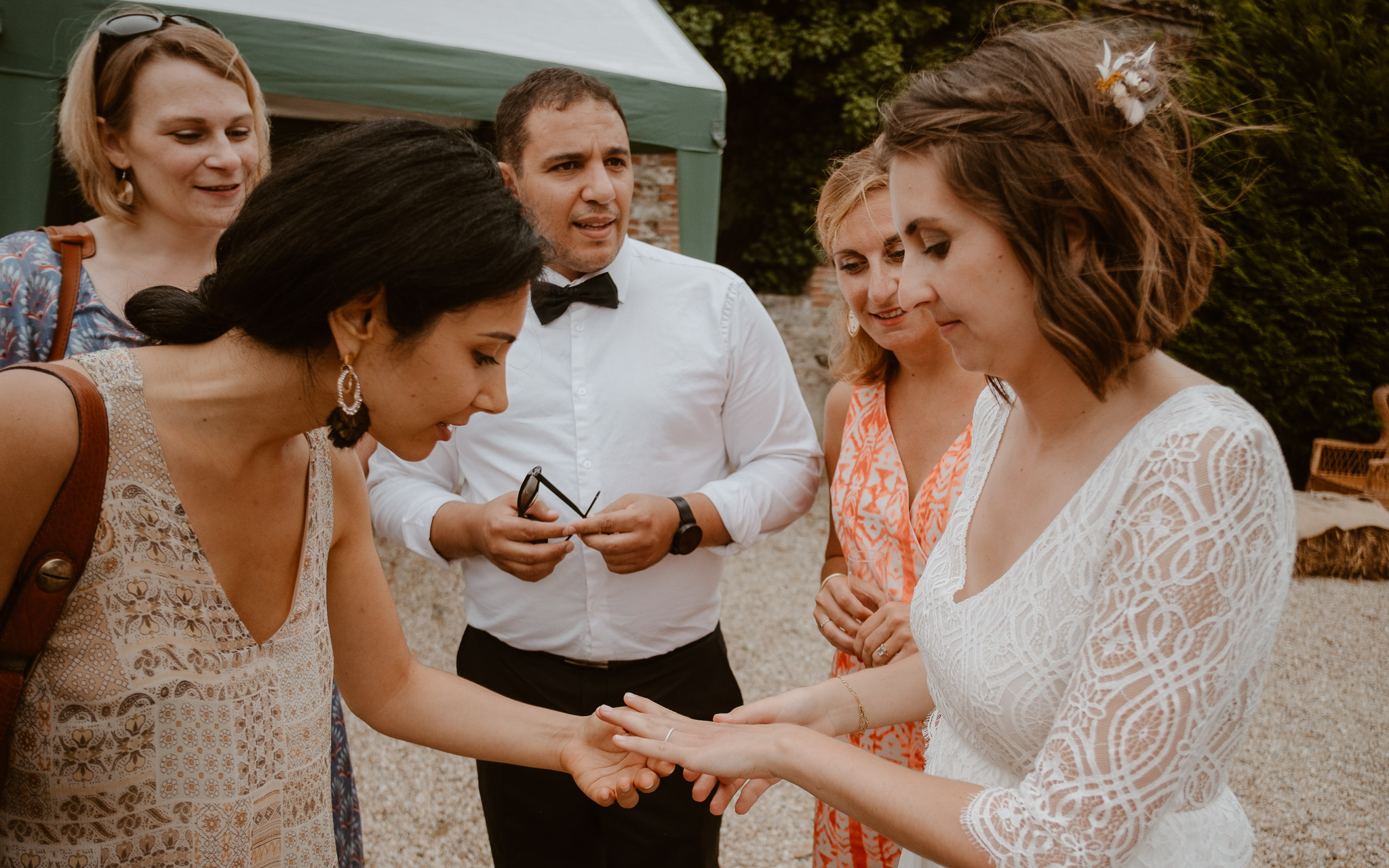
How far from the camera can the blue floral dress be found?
2.11 meters

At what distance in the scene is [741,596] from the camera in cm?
688

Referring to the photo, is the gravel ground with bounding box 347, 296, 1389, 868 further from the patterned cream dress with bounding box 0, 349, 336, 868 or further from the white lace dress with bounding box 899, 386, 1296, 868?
the white lace dress with bounding box 899, 386, 1296, 868

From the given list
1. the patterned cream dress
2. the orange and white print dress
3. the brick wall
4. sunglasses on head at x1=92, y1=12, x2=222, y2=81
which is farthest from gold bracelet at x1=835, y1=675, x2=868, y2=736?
the brick wall

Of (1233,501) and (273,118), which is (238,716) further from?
(273,118)

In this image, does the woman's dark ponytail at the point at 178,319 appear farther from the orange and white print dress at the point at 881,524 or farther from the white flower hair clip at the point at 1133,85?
the orange and white print dress at the point at 881,524

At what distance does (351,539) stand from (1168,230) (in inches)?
58.7

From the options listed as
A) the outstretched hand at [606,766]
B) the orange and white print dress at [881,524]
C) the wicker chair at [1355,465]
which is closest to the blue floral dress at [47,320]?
the outstretched hand at [606,766]

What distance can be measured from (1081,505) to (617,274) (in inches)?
65.4

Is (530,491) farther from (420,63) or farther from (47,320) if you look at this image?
(420,63)

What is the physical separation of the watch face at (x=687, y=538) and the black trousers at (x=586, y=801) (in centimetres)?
33

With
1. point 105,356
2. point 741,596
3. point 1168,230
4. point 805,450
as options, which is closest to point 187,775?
point 105,356

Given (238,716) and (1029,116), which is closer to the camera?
(1029,116)

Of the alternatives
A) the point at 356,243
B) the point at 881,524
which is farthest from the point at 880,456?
the point at 356,243

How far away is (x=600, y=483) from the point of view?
259cm
